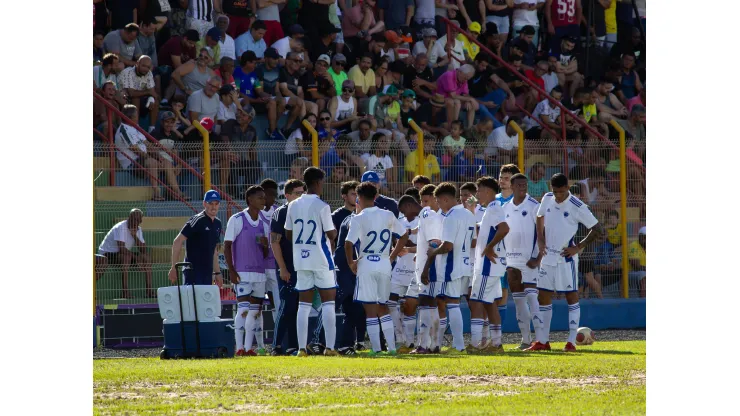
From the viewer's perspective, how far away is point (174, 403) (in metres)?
9.56

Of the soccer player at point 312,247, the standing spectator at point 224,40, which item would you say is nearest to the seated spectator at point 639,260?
the standing spectator at point 224,40

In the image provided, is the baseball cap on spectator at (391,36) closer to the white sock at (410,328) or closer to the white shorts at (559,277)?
the white sock at (410,328)

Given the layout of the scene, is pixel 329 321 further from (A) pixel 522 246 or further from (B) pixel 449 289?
(A) pixel 522 246

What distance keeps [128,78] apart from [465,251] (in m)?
6.92

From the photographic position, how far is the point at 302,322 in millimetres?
13719

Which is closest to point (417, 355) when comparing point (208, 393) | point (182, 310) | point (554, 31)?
point (182, 310)

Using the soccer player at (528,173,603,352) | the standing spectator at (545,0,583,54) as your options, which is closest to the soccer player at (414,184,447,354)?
the soccer player at (528,173,603,352)

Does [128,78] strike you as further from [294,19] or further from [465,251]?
[465,251]

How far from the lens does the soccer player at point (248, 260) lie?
49.0 ft

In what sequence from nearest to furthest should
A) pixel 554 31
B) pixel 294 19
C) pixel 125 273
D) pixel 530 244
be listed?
pixel 530 244, pixel 125 273, pixel 294 19, pixel 554 31

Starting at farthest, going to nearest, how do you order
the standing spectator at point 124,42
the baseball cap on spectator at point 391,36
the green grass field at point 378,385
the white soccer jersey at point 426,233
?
the baseball cap on spectator at point 391,36 → the standing spectator at point 124,42 → the white soccer jersey at point 426,233 → the green grass field at point 378,385

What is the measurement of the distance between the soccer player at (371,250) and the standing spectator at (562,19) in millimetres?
12370

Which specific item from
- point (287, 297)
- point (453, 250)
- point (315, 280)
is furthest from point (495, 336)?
point (287, 297)

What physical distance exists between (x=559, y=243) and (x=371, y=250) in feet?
8.17
